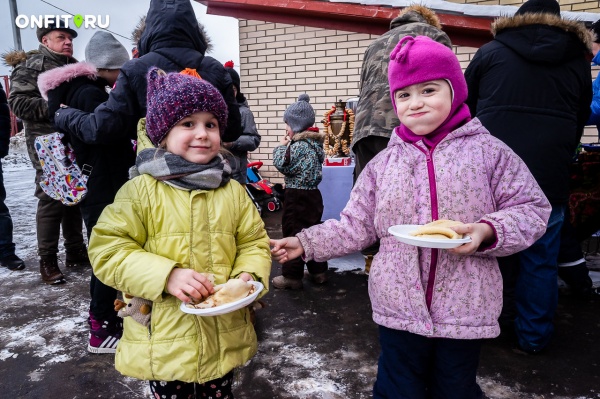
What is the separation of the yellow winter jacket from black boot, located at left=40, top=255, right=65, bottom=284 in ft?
9.43

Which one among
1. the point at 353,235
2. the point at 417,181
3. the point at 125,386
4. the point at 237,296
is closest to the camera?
the point at 237,296

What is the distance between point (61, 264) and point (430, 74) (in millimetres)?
4545

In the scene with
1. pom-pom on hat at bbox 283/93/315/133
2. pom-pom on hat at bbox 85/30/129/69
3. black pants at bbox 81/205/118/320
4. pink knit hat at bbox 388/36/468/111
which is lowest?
black pants at bbox 81/205/118/320

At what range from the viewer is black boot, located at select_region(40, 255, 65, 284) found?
4148mm

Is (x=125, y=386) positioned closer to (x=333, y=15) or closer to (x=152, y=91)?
(x=152, y=91)

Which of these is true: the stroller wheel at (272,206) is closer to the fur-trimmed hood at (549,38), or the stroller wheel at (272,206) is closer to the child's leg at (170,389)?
the fur-trimmed hood at (549,38)

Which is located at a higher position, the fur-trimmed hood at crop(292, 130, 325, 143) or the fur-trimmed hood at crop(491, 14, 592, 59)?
the fur-trimmed hood at crop(491, 14, 592, 59)

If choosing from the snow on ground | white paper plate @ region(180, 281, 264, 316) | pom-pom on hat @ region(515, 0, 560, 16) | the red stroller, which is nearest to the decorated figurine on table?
the snow on ground

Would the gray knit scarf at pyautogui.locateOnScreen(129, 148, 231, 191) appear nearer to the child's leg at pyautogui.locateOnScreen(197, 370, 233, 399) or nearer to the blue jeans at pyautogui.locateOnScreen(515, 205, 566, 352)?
the child's leg at pyautogui.locateOnScreen(197, 370, 233, 399)

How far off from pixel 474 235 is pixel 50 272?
4064 millimetres

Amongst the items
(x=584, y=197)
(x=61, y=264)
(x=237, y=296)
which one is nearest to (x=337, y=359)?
(x=237, y=296)

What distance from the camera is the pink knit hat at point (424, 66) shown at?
160cm

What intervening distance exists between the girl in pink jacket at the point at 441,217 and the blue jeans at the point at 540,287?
4.29ft

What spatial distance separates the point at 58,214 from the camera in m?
4.21
